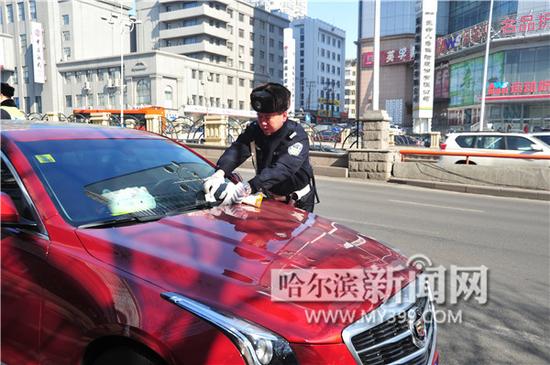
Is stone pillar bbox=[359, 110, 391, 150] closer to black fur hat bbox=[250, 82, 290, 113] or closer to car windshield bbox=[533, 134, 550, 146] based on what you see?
car windshield bbox=[533, 134, 550, 146]

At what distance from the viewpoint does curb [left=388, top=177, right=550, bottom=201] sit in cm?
1163

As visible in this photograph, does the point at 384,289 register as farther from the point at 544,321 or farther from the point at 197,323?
the point at 544,321

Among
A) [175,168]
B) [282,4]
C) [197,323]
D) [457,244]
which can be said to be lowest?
[457,244]

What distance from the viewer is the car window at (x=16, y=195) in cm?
232

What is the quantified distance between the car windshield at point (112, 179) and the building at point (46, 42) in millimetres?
75850

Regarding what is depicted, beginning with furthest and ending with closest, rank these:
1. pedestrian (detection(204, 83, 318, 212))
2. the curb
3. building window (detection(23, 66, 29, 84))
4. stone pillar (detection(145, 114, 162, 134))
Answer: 1. building window (detection(23, 66, 29, 84))
2. stone pillar (detection(145, 114, 162, 134))
3. the curb
4. pedestrian (detection(204, 83, 318, 212))

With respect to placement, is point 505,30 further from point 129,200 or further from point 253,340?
point 253,340

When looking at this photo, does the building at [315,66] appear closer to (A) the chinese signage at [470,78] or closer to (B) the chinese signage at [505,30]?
(A) the chinese signage at [470,78]

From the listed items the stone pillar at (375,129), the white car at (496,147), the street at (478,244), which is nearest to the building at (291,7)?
the stone pillar at (375,129)

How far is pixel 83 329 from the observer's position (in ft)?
6.39

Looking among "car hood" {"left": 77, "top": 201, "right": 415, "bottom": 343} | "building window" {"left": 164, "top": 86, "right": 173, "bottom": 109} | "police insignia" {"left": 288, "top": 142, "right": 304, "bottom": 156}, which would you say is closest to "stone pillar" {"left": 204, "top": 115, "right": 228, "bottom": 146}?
"police insignia" {"left": 288, "top": 142, "right": 304, "bottom": 156}

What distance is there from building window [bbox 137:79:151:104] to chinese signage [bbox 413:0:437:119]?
119 ft

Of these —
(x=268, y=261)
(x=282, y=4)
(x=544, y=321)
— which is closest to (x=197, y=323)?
(x=268, y=261)

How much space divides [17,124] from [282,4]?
160066 mm
